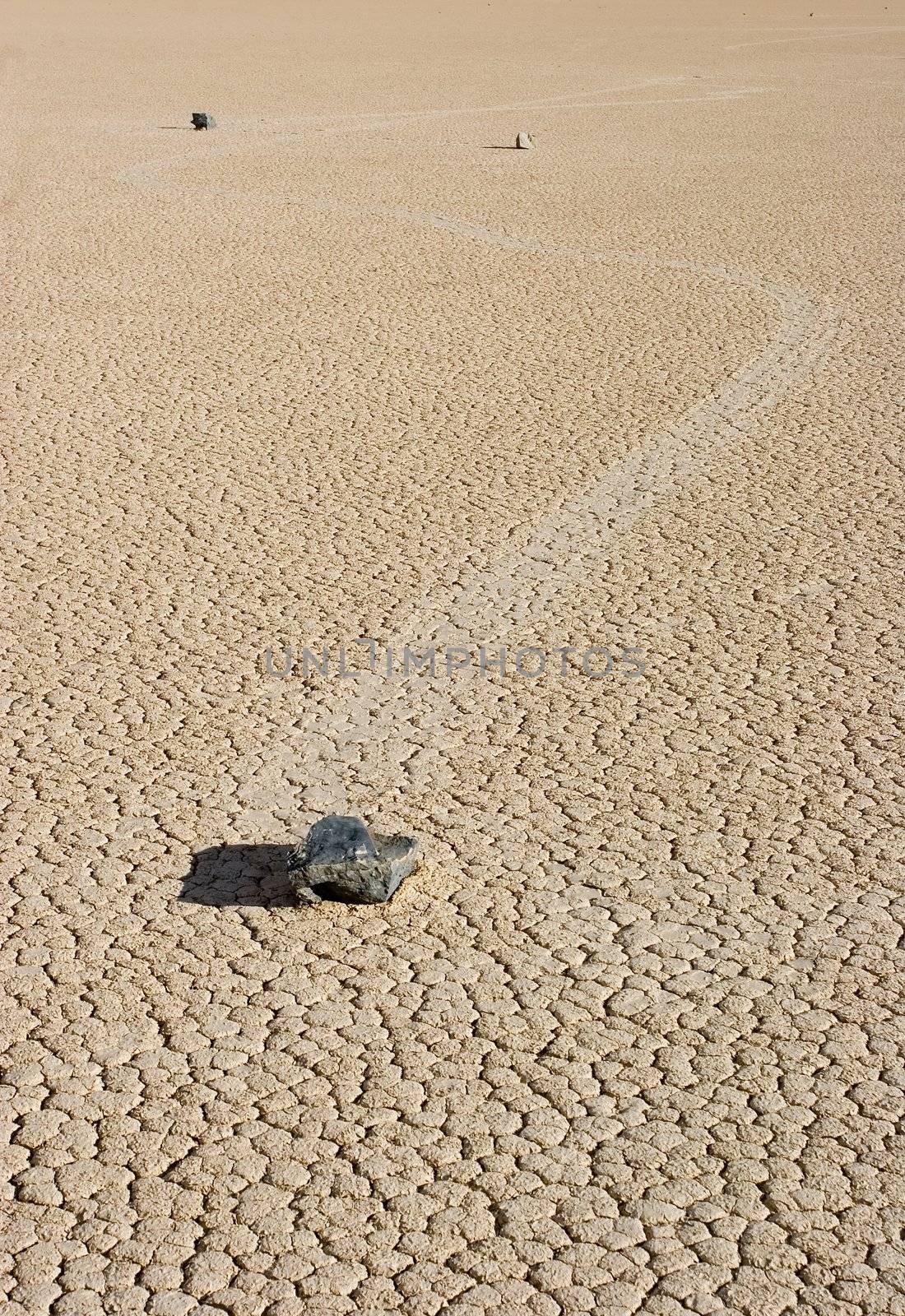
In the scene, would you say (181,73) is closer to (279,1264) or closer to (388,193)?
(388,193)

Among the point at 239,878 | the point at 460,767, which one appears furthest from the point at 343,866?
the point at 460,767

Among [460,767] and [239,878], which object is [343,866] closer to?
[239,878]

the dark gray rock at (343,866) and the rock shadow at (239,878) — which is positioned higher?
the dark gray rock at (343,866)

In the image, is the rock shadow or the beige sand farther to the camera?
the rock shadow

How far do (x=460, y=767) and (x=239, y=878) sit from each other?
859 mm

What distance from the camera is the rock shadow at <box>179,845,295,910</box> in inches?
164

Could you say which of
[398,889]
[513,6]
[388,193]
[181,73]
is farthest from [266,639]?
[513,6]

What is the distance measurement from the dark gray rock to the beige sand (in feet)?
0.21

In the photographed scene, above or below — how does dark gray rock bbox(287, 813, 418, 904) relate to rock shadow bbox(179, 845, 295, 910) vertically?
above

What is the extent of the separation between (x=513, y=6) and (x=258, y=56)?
39.7ft

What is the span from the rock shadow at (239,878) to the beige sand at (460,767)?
0.01 metres

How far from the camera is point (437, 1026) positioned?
368 centimetres

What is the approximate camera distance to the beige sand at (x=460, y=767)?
10.4 feet

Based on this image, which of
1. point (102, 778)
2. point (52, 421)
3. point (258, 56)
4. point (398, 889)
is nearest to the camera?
point (398, 889)
